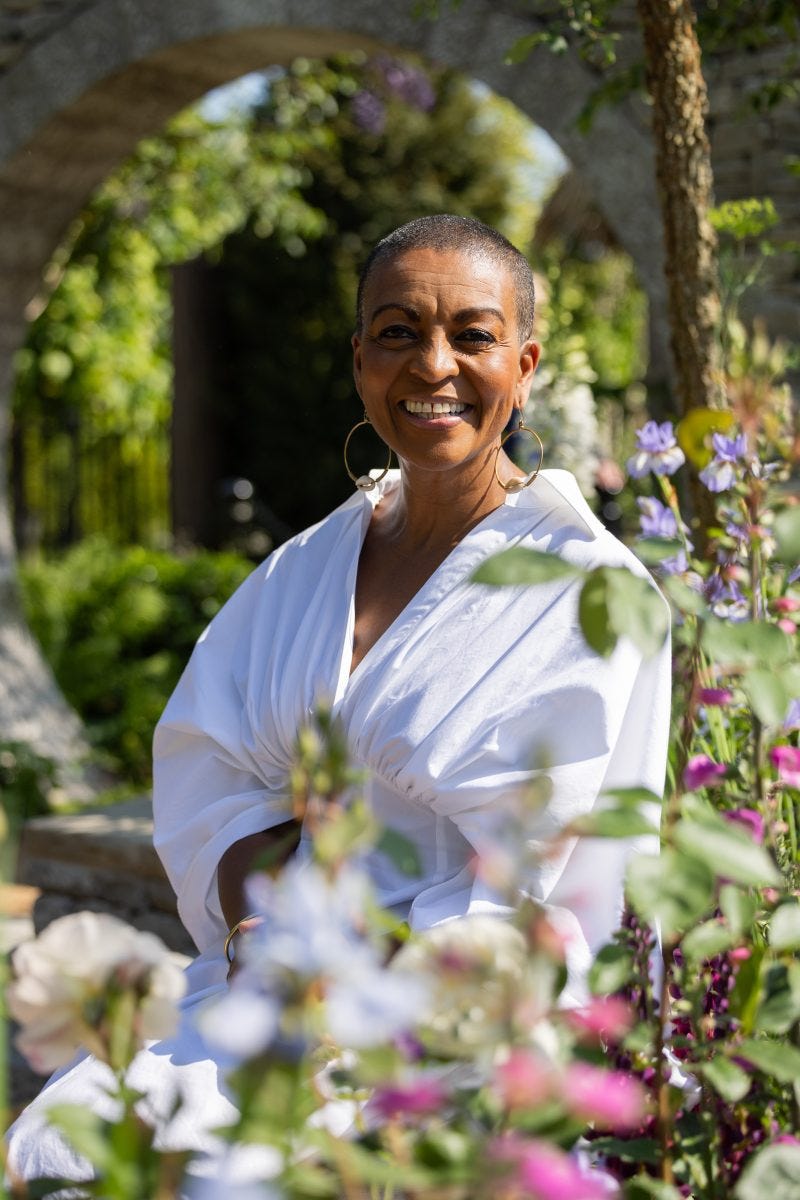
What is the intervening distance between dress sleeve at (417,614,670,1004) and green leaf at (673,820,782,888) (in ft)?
2.62

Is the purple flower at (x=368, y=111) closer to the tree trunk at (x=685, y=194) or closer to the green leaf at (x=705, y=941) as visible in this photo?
the tree trunk at (x=685, y=194)

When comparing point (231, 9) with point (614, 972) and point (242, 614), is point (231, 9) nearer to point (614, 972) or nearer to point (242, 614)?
point (242, 614)

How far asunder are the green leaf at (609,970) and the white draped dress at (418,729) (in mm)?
461

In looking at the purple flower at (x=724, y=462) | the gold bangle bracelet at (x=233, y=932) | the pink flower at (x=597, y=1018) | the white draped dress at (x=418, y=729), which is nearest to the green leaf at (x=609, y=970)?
the pink flower at (x=597, y=1018)

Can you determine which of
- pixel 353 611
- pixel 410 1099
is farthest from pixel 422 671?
pixel 410 1099

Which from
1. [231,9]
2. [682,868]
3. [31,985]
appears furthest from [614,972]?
[231,9]

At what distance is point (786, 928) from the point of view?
3.38ft

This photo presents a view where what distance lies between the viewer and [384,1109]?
76 centimetres

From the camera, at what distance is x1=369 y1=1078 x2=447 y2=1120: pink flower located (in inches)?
29.4

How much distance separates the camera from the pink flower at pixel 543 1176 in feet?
2.34

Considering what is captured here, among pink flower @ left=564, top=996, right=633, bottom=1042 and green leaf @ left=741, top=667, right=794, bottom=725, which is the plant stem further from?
green leaf @ left=741, top=667, right=794, bottom=725

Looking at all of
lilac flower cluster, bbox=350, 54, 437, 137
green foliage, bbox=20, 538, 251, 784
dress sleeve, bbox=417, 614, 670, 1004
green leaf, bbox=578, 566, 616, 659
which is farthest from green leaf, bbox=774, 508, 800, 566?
lilac flower cluster, bbox=350, 54, 437, 137

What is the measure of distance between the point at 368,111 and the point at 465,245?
8141mm

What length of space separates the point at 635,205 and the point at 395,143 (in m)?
7.60
